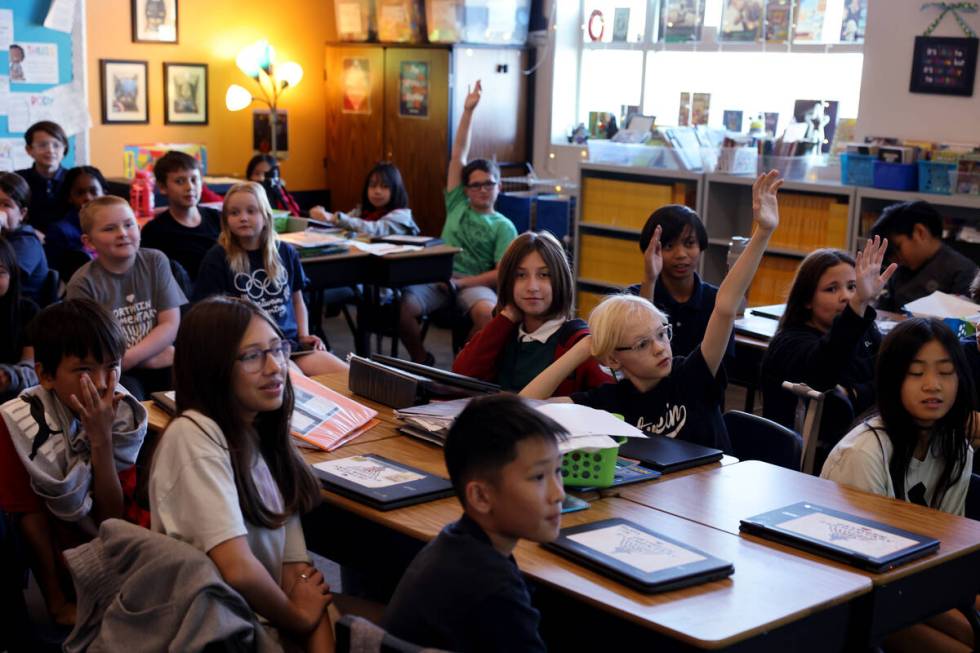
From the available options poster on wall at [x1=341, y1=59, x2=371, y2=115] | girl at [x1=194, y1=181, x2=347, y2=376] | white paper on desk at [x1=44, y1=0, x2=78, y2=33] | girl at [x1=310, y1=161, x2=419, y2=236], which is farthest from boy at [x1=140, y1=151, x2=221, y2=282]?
poster on wall at [x1=341, y1=59, x2=371, y2=115]

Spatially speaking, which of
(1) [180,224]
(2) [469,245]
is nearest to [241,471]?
(1) [180,224]

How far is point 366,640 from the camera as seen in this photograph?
5.21ft

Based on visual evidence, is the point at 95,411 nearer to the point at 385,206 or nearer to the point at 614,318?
the point at 614,318

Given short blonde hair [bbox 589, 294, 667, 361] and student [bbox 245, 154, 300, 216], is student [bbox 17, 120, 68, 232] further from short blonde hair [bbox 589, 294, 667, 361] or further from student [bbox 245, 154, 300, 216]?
short blonde hair [bbox 589, 294, 667, 361]

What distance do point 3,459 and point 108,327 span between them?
1.23 feet

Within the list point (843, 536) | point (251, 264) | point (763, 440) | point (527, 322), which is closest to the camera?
point (843, 536)

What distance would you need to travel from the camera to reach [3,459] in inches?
103

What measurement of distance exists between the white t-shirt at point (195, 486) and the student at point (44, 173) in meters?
4.39

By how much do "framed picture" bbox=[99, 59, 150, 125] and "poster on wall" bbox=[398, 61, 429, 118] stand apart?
1.78 m

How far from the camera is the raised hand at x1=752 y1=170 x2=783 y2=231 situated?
2758mm

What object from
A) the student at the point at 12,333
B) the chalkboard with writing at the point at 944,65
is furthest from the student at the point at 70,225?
the chalkboard with writing at the point at 944,65

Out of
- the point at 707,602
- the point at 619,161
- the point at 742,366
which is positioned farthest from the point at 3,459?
the point at 619,161

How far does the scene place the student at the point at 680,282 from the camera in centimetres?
373

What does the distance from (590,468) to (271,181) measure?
5.10 metres
